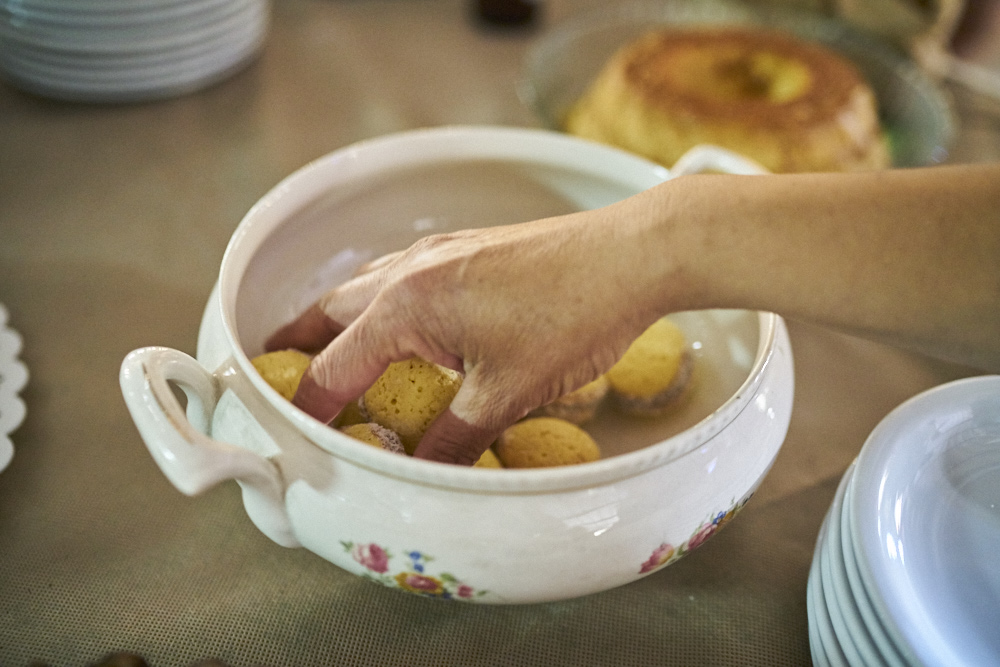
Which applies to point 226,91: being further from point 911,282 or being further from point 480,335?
point 911,282

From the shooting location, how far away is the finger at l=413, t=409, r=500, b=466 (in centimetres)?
41

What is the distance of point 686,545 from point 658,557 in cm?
2

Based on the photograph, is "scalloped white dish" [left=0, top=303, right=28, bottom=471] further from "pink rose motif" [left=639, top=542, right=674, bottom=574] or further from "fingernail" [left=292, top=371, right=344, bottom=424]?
"pink rose motif" [left=639, top=542, right=674, bottom=574]

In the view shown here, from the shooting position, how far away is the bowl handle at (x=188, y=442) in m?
0.33

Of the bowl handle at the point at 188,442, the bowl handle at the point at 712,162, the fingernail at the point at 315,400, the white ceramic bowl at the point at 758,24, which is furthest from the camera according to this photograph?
the white ceramic bowl at the point at 758,24

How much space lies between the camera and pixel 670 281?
388 mm

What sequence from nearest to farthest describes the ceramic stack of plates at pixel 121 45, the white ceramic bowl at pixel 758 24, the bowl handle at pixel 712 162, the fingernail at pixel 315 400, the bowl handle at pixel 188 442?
the bowl handle at pixel 188 442 → the fingernail at pixel 315 400 → the bowl handle at pixel 712 162 → the ceramic stack of plates at pixel 121 45 → the white ceramic bowl at pixel 758 24

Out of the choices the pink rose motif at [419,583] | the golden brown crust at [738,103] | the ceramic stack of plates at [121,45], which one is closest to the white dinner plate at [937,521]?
the pink rose motif at [419,583]

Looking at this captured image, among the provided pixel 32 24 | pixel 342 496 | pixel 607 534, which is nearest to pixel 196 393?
pixel 342 496

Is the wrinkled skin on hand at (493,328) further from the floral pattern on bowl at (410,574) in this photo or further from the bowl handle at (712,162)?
the bowl handle at (712,162)

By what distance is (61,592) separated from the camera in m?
0.44

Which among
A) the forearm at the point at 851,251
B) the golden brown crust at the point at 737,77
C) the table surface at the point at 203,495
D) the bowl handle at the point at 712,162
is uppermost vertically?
the forearm at the point at 851,251

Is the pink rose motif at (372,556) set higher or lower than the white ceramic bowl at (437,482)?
lower

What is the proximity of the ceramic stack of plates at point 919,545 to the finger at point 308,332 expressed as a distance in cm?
34
